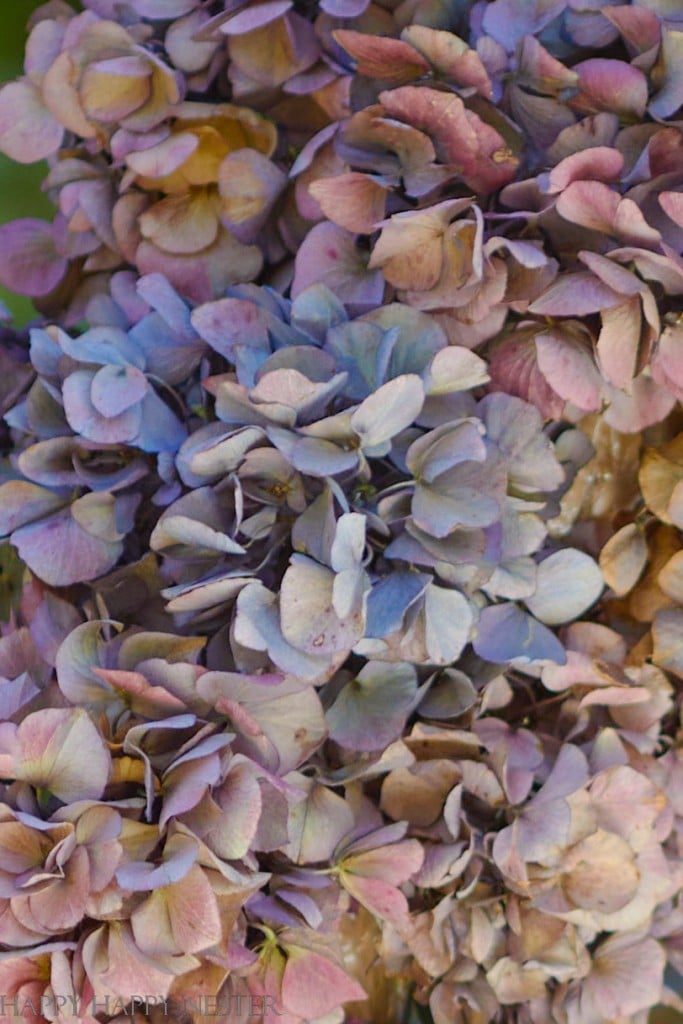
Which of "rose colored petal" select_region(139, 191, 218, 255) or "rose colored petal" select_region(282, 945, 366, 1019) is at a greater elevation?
"rose colored petal" select_region(139, 191, 218, 255)

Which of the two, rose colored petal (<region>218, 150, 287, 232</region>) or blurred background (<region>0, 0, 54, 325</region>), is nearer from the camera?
rose colored petal (<region>218, 150, 287, 232</region>)

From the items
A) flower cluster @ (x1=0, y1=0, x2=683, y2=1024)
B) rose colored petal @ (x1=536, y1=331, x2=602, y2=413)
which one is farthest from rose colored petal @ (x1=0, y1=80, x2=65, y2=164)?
rose colored petal @ (x1=536, y1=331, x2=602, y2=413)

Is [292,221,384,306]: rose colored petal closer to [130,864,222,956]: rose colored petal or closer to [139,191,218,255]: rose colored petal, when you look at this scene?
[139,191,218,255]: rose colored petal

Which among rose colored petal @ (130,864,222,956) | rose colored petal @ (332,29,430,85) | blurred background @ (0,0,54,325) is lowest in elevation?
rose colored petal @ (130,864,222,956)

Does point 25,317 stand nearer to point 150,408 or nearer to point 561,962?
point 150,408

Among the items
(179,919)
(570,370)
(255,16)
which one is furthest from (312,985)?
(255,16)
